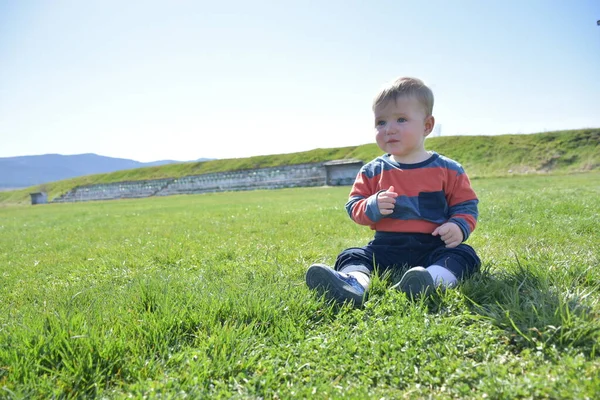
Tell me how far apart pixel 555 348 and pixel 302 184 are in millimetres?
37208

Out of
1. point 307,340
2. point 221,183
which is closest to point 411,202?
point 307,340

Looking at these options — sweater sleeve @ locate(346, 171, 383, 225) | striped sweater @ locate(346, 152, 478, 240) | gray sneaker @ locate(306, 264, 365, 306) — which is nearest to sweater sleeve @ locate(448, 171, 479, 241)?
striped sweater @ locate(346, 152, 478, 240)

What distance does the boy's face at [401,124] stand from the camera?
113 inches

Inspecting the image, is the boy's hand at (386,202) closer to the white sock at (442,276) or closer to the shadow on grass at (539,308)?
the white sock at (442,276)

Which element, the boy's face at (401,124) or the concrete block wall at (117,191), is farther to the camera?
the concrete block wall at (117,191)

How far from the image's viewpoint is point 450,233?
270 centimetres

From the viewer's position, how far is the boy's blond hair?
2.87 m

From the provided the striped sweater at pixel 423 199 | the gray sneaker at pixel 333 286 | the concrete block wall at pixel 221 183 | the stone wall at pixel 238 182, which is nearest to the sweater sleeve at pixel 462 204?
the striped sweater at pixel 423 199

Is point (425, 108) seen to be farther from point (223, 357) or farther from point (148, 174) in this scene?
point (148, 174)

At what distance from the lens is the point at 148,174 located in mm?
63750

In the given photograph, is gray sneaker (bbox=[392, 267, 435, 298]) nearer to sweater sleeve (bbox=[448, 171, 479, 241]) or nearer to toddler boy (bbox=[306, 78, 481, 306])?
toddler boy (bbox=[306, 78, 481, 306])

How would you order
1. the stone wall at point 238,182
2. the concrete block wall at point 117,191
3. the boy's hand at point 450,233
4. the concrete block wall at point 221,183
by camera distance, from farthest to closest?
the concrete block wall at point 117,191
the concrete block wall at point 221,183
the stone wall at point 238,182
the boy's hand at point 450,233

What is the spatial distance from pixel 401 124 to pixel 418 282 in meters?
1.24

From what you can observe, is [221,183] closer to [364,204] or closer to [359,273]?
[364,204]
